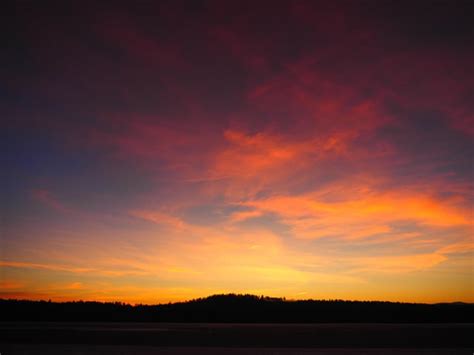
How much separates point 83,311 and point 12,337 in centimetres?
6171

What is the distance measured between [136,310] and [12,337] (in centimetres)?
6184

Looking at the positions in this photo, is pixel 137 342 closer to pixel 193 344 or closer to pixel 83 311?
pixel 193 344

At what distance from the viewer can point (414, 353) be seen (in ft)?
92.4

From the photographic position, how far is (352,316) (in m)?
87.0

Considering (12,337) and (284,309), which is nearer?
(12,337)

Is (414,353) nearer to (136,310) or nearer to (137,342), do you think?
(137,342)

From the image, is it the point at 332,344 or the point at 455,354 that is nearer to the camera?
the point at 455,354

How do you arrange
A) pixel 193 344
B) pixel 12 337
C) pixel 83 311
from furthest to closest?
pixel 83 311 → pixel 12 337 → pixel 193 344

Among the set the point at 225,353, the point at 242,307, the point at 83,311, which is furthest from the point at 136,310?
the point at 225,353

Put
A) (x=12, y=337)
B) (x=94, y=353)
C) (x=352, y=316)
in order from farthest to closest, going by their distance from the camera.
Answer: 1. (x=352, y=316)
2. (x=12, y=337)
3. (x=94, y=353)

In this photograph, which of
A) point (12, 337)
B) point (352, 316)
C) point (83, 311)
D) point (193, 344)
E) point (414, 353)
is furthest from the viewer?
point (83, 311)

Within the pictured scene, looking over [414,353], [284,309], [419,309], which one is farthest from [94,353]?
[419,309]

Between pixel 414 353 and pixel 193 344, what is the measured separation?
15.2 metres

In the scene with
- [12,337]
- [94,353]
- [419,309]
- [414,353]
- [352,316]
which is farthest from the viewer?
[419,309]
